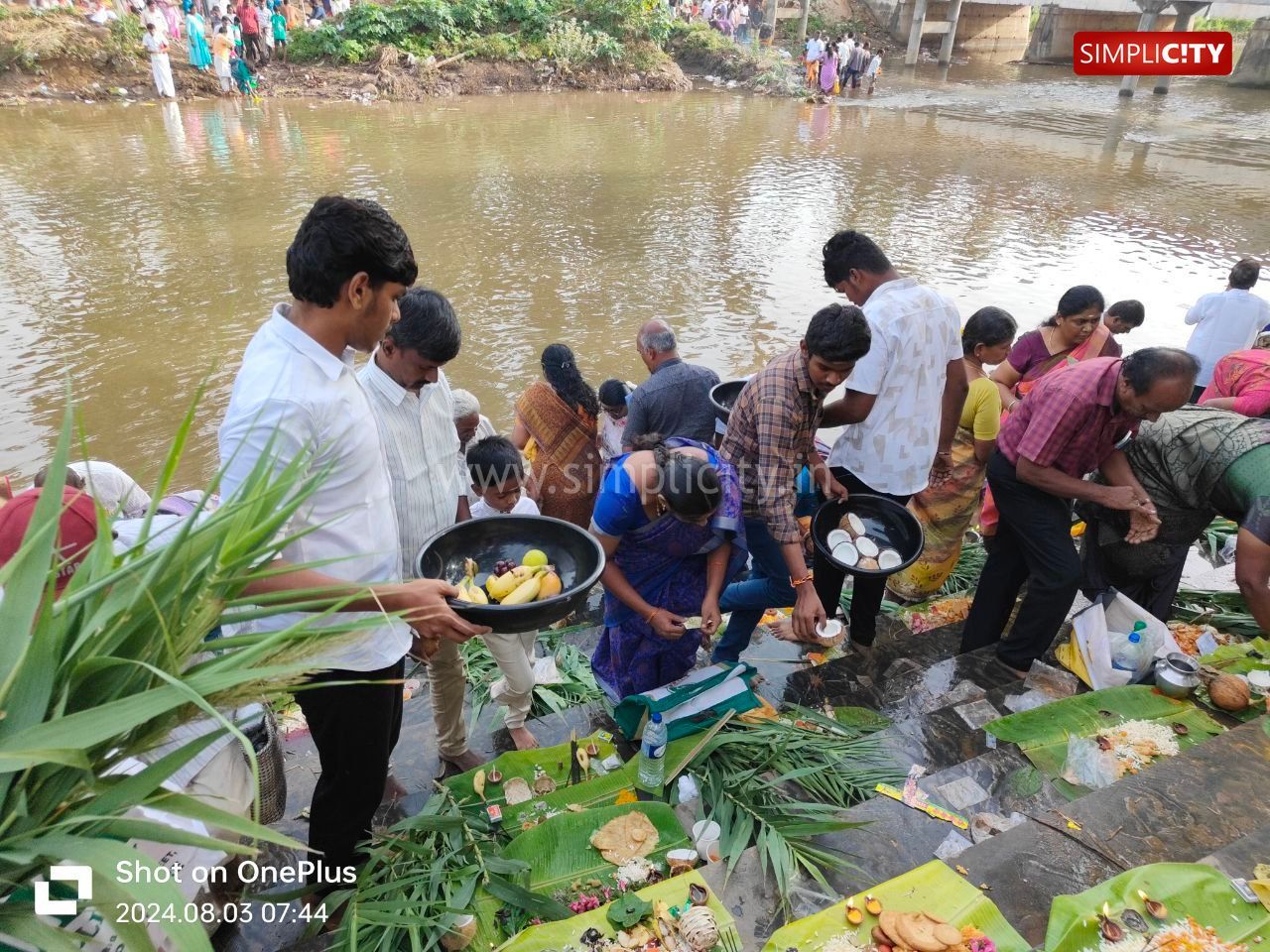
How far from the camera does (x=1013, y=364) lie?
5047mm

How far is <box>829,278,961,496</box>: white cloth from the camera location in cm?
360

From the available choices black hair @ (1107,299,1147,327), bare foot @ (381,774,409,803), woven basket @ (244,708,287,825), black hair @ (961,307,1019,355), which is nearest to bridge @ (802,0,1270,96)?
black hair @ (1107,299,1147,327)

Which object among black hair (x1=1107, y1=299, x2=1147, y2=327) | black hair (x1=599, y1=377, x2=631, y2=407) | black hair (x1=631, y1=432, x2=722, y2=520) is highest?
black hair (x1=631, y1=432, x2=722, y2=520)

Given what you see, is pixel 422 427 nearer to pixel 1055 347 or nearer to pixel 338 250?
pixel 338 250

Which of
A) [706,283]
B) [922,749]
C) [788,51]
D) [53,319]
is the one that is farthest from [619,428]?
[788,51]

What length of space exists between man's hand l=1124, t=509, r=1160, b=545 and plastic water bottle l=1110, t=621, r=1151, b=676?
1.53ft

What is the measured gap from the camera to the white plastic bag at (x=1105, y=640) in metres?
3.73

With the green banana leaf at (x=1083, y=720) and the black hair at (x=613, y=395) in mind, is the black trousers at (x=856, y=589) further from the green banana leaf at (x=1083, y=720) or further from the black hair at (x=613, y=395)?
the black hair at (x=613, y=395)

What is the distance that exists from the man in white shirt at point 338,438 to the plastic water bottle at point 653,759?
108 cm

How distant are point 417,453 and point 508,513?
2.49ft

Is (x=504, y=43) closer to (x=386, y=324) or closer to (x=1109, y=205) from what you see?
(x=1109, y=205)

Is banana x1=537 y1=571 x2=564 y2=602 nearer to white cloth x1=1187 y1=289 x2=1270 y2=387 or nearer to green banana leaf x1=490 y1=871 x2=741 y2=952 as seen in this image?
green banana leaf x1=490 y1=871 x2=741 y2=952

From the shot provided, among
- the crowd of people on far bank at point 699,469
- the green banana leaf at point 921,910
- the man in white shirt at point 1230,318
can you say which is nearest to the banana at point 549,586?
the crowd of people on far bank at point 699,469

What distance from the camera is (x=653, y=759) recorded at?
3.02 metres
